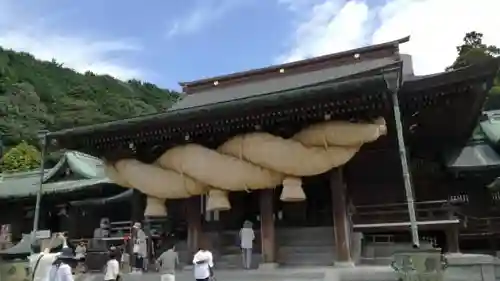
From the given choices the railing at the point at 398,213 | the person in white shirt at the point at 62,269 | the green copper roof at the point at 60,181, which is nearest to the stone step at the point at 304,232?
the railing at the point at 398,213

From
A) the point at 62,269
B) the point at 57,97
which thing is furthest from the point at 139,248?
the point at 57,97

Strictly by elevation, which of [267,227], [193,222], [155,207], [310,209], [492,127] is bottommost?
[267,227]

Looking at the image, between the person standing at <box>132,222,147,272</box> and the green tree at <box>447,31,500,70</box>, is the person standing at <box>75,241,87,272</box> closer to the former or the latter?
the person standing at <box>132,222,147,272</box>

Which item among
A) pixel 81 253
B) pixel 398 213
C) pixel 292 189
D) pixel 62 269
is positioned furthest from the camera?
pixel 81 253

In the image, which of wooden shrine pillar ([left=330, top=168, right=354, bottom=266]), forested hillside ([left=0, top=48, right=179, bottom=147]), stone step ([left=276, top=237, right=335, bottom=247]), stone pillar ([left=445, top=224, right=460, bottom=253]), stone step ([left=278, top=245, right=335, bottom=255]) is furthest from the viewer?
forested hillside ([left=0, top=48, right=179, bottom=147])

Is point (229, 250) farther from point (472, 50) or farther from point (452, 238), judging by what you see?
point (472, 50)

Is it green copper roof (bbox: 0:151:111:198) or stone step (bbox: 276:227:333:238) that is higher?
green copper roof (bbox: 0:151:111:198)

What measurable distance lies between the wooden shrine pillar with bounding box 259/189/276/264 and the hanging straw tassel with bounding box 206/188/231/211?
88 cm

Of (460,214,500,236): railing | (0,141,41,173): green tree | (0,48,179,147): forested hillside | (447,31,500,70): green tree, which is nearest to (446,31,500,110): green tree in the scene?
(447,31,500,70): green tree

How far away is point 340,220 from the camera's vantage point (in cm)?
1105

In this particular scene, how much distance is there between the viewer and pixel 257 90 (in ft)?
59.5

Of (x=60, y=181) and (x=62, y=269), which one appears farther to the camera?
Result: (x=60, y=181)

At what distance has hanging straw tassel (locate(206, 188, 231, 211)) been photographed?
11875 mm

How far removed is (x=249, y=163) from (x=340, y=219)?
2419 mm
